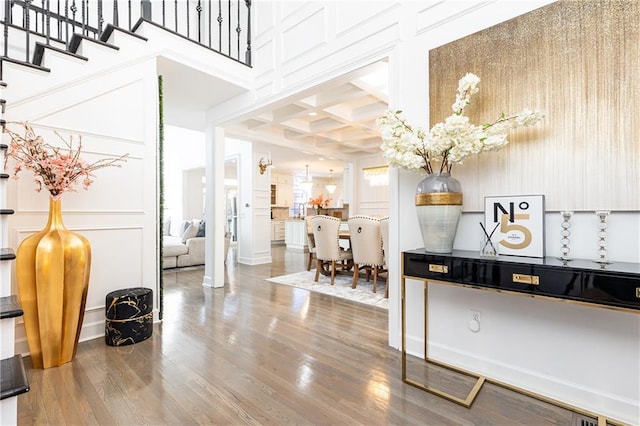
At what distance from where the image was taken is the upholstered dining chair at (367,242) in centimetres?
386

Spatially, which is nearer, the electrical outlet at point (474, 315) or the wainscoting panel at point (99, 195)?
the electrical outlet at point (474, 315)

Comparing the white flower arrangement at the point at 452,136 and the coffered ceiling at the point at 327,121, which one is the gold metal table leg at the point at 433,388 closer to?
the white flower arrangement at the point at 452,136

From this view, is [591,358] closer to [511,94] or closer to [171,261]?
[511,94]

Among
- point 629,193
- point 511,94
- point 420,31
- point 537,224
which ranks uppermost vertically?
point 420,31

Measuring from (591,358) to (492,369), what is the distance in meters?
0.52

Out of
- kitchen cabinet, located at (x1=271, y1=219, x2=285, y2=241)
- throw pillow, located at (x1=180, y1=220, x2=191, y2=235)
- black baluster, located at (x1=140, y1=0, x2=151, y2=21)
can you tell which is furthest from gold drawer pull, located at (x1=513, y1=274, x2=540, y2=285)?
kitchen cabinet, located at (x1=271, y1=219, x2=285, y2=241)

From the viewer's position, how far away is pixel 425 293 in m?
1.98

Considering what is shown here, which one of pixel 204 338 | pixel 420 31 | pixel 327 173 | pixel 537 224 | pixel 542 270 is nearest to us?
pixel 542 270

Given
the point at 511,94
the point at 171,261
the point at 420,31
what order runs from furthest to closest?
1. the point at 171,261
2. the point at 420,31
3. the point at 511,94

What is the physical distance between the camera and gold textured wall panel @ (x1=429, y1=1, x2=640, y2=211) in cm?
145

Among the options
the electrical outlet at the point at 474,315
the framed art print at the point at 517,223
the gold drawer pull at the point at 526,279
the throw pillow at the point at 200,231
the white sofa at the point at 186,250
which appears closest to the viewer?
the gold drawer pull at the point at 526,279

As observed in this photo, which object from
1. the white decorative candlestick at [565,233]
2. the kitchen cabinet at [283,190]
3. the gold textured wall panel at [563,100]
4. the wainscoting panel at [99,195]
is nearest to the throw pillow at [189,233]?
the wainscoting panel at [99,195]

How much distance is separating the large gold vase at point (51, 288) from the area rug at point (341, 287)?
264cm

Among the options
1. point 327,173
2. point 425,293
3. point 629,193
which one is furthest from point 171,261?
point 327,173
